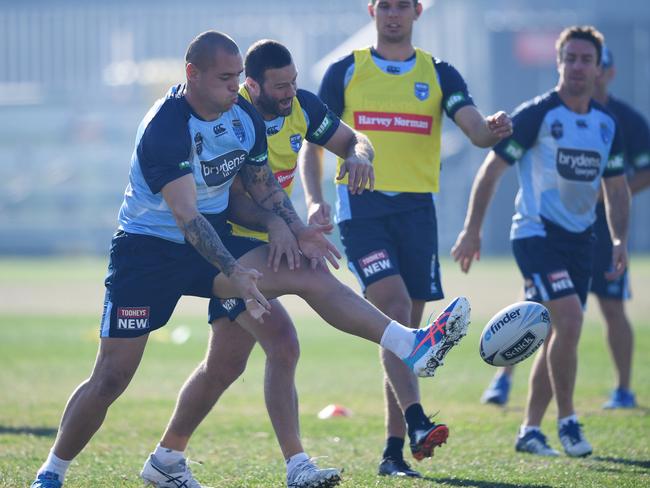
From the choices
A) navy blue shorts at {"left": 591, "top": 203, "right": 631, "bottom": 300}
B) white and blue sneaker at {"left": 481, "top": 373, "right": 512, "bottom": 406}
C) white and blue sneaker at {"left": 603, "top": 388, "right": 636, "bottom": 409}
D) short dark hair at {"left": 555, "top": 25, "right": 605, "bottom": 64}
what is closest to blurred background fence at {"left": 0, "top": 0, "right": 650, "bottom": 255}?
white and blue sneaker at {"left": 481, "top": 373, "right": 512, "bottom": 406}

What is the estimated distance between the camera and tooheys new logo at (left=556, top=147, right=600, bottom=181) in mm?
8562

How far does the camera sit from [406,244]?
7.90 metres

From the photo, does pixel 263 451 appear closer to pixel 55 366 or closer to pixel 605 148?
pixel 605 148

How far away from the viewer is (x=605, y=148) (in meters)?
8.65

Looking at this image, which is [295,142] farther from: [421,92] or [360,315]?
[360,315]

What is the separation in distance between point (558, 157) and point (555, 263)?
30.6 inches

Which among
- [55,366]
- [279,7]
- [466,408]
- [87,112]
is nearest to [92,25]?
[279,7]

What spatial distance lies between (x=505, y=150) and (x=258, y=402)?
4.21m

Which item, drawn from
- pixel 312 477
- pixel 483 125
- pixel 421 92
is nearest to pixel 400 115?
pixel 421 92

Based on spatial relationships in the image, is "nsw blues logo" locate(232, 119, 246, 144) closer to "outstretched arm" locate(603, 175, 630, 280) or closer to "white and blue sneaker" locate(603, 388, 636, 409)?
"outstretched arm" locate(603, 175, 630, 280)

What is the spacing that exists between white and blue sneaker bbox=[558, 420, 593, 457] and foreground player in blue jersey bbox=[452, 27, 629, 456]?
195 mm

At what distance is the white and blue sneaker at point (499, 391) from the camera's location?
36.0ft

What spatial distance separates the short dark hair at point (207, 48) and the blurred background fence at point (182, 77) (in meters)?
35.8

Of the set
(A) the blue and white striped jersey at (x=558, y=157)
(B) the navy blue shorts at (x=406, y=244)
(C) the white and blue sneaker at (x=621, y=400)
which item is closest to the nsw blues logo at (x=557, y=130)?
(A) the blue and white striped jersey at (x=558, y=157)
